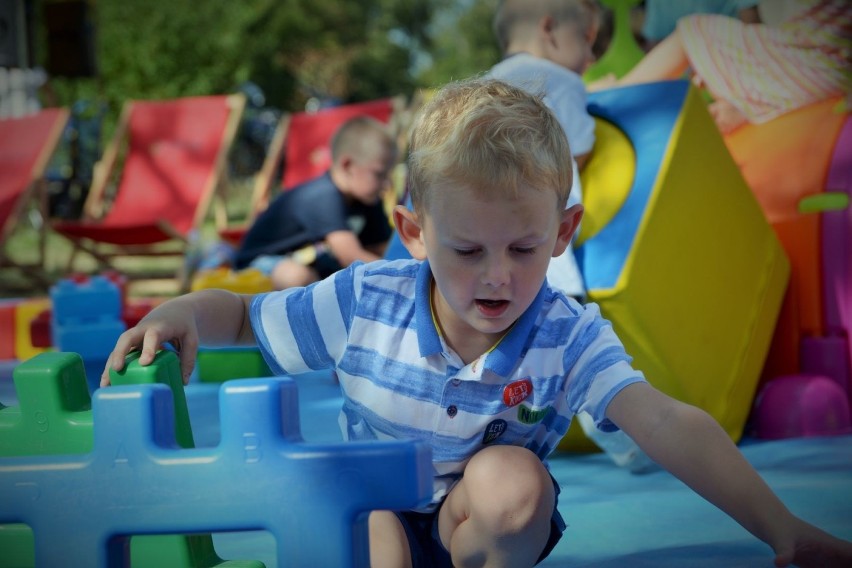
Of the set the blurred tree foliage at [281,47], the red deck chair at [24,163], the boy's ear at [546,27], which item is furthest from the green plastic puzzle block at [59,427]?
the blurred tree foliage at [281,47]

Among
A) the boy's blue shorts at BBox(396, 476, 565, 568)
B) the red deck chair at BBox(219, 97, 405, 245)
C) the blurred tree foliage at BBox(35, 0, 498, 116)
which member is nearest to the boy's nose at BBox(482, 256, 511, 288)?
the boy's blue shorts at BBox(396, 476, 565, 568)

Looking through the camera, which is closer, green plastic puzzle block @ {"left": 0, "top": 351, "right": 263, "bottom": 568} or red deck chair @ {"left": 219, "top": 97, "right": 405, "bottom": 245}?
green plastic puzzle block @ {"left": 0, "top": 351, "right": 263, "bottom": 568}

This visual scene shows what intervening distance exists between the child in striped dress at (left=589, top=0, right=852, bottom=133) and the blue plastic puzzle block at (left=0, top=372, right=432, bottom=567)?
216cm

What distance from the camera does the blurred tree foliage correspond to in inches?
671

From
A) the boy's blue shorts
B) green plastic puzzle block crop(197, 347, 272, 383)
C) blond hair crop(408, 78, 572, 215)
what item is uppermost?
blond hair crop(408, 78, 572, 215)

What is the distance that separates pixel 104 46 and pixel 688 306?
16655 millimetres

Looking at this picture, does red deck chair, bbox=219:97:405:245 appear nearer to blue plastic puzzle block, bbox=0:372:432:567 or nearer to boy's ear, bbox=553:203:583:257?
boy's ear, bbox=553:203:583:257

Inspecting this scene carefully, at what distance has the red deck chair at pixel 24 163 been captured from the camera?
6102mm

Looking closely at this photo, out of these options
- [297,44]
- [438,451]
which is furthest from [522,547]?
[297,44]

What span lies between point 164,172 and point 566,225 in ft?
19.7

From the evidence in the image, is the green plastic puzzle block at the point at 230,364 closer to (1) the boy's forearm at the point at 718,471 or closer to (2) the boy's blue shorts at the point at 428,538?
(2) the boy's blue shorts at the point at 428,538

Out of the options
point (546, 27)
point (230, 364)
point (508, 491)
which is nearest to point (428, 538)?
point (508, 491)

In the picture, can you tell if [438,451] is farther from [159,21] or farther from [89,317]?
[159,21]

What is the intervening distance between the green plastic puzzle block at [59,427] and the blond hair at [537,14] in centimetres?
169
